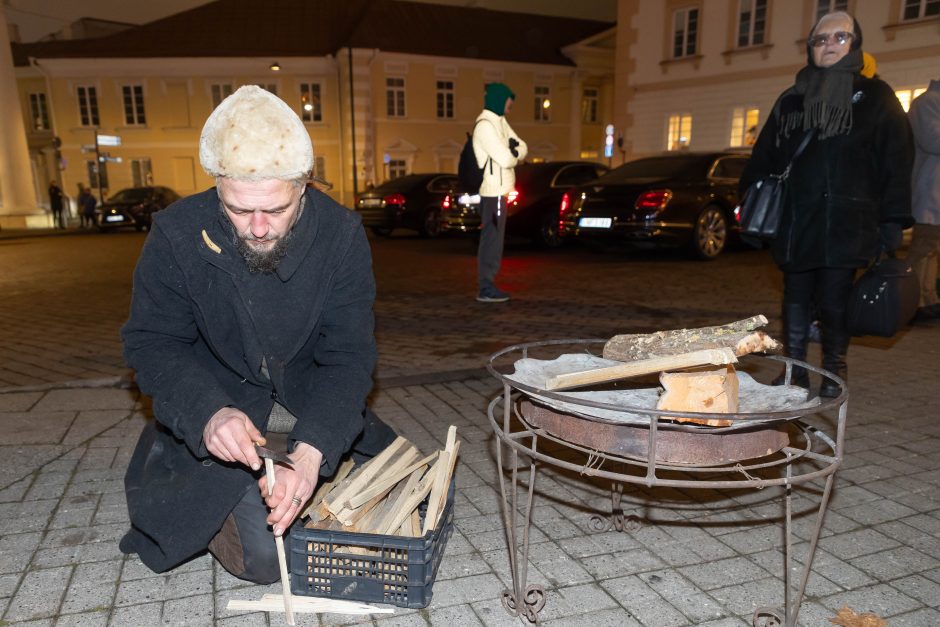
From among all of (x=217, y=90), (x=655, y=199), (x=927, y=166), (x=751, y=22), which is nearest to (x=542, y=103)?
(x=751, y=22)

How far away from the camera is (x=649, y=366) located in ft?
6.35

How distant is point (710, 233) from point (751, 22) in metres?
15.5

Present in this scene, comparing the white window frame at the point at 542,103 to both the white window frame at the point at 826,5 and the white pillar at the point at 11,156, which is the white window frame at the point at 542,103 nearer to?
the white window frame at the point at 826,5

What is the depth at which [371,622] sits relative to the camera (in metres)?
2.29

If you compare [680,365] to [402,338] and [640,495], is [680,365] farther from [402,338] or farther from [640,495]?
[402,338]

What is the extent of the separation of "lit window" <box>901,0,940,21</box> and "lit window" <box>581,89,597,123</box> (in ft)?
76.7

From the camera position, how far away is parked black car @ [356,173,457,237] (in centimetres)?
1631

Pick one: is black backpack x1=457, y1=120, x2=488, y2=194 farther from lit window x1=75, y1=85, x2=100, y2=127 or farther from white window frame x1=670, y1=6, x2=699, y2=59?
lit window x1=75, y1=85, x2=100, y2=127

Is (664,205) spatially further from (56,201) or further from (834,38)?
(56,201)

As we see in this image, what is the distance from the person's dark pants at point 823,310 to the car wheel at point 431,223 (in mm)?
12418

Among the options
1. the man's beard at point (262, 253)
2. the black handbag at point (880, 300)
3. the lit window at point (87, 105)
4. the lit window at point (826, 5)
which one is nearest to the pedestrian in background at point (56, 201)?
the lit window at point (87, 105)

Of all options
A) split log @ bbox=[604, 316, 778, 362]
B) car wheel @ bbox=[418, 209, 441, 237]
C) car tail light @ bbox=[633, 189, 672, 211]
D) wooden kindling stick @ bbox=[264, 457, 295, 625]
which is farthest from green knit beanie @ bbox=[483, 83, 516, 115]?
car wheel @ bbox=[418, 209, 441, 237]

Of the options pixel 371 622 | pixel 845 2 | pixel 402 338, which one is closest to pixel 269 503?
pixel 371 622

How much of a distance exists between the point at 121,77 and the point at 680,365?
41.1 m
